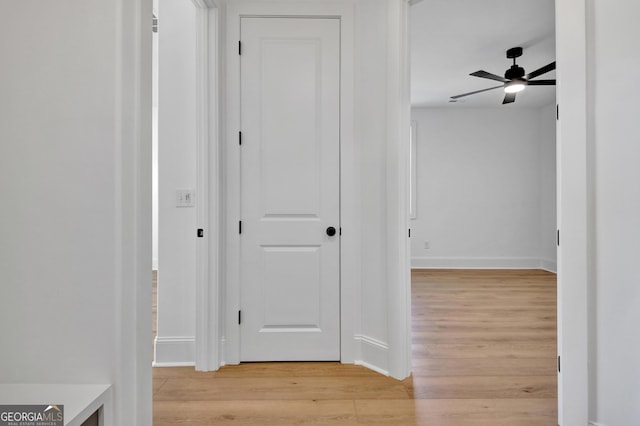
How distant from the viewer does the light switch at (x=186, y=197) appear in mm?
2324

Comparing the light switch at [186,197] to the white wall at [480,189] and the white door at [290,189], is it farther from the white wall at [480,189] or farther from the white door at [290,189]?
the white wall at [480,189]

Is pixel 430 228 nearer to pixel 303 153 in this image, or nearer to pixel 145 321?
pixel 303 153

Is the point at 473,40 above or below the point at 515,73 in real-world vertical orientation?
above

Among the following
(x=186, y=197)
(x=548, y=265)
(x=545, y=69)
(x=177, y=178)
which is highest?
(x=545, y=69)

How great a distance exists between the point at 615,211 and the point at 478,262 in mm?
4884

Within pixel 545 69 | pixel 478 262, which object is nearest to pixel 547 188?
pixel 478 262

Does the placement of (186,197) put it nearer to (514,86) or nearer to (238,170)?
(238,170)

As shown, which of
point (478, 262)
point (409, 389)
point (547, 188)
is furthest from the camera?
point (478, 262)

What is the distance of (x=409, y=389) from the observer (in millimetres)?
2010

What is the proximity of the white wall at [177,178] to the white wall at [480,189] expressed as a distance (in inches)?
178

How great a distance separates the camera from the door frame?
236cm

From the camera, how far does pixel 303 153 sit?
2396mm

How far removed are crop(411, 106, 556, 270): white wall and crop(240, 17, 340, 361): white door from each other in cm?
401

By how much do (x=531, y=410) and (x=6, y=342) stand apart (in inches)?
91.6
